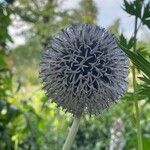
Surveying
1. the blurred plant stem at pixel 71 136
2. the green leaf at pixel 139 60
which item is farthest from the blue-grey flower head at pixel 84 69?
the green leaf at pixel 139 60

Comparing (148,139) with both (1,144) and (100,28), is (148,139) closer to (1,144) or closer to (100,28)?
(100,28)

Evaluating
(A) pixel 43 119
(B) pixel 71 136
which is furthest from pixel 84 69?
(A) pixel 43 119

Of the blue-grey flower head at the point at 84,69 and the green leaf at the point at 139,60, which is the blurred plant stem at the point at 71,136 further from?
the green leaf at the point at 139,60

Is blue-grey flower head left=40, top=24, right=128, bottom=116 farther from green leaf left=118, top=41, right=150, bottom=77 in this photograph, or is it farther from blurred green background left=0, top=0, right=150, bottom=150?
green leaf left=118, top=41, right=150, bottom=77

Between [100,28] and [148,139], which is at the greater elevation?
[100,28]

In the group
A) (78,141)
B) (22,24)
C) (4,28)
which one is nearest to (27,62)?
→ (22,24)

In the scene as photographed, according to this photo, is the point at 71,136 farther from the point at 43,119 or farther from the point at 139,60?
the point at 43,119

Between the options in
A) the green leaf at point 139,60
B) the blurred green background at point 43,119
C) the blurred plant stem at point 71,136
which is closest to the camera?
the green leaf at point 139,60

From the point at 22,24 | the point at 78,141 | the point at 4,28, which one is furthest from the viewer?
the point at 22,24
